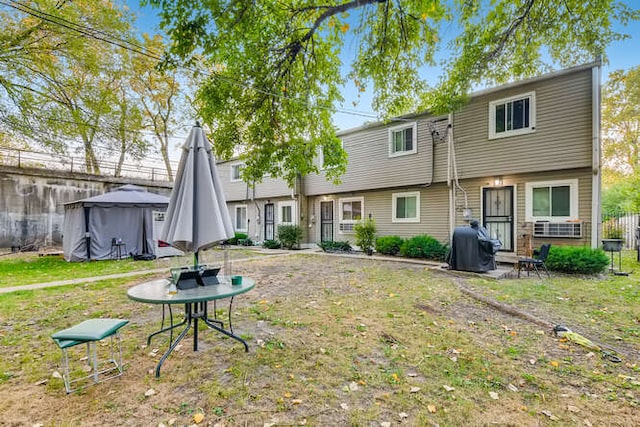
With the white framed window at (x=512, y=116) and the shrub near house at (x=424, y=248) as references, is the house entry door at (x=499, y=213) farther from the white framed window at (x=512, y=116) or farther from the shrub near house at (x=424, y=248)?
the white framed window at (x=512, y=116)

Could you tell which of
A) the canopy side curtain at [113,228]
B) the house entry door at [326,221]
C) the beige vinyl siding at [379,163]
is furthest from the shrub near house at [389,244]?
the canopy side curtain at [113,228]

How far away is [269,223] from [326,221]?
3870 mm

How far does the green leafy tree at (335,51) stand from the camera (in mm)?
5781

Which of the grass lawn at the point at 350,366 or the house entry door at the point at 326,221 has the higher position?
the house entry door at the point at 326,221

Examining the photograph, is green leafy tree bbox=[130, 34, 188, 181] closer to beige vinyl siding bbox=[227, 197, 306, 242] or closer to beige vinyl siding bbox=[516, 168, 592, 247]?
beige vinyl siding bbox=[227, 197, 306, 242]

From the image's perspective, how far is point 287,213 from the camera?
52.8ft

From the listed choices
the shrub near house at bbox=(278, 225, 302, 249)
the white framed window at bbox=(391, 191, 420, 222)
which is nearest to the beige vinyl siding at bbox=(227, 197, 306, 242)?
the shrub near house at bbox=(278, 225, 302, 249)

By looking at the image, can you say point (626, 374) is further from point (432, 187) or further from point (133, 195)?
point (133, 195)

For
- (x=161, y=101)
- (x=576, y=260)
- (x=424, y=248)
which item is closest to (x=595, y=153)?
(x=576, y=260)

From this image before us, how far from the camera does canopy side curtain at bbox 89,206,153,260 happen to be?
36.2 ft

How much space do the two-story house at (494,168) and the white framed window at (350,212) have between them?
0.05 meters

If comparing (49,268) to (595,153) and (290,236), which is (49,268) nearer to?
(290,236)

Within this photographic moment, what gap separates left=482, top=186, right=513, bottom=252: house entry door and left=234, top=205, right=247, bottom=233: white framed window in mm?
13033

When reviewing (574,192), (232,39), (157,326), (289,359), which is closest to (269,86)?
(232,39)
